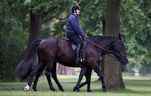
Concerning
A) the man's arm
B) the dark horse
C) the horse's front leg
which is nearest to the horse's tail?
the dark horse

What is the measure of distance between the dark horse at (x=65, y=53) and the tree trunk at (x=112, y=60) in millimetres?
2440

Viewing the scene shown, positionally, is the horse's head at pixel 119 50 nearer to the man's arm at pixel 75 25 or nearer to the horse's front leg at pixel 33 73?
the man's arm at pixel 75 25

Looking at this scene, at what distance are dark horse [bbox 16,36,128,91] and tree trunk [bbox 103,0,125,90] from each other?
2.44 meters

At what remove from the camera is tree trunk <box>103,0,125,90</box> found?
80.7ft

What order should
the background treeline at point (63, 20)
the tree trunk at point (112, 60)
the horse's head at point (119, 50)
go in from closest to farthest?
the horse's head at point (119, 50), the tree trunk at point (112, 60), the background treeline at point (63, 20)

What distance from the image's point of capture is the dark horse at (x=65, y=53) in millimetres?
21172

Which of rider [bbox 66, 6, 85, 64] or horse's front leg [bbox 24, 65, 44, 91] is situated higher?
rider [bbox 66, 6, 85, 64]

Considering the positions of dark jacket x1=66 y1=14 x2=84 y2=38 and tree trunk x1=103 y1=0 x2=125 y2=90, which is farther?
tree trunk x1=103 y1=0 x2=125 y2=90

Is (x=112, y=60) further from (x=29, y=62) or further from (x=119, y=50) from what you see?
(x=29, y=62)

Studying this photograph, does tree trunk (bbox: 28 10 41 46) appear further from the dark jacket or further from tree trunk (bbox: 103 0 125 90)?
the dark jacket

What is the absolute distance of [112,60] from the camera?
986 inches

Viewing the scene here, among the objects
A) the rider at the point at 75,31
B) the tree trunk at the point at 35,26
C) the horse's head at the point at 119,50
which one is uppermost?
the rider at the point at 75,31

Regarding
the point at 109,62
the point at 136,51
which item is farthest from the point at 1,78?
the point at 109,62

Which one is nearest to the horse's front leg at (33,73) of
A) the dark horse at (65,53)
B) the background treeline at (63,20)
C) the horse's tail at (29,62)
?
the dark horse at (65,53)
